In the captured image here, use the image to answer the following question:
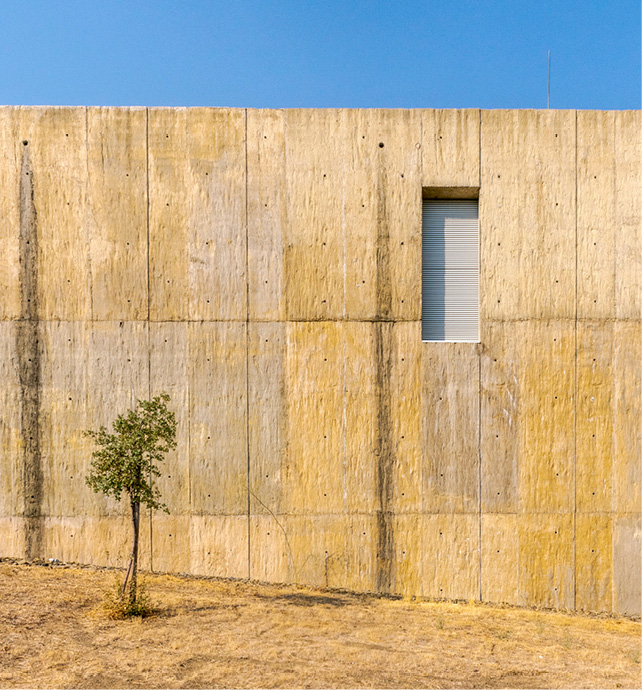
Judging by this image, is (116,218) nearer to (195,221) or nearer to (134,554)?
(195,221)

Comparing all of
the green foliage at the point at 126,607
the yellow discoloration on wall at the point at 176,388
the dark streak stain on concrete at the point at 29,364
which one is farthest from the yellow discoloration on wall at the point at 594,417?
the dark streak stain on concrete at the point at 29,364

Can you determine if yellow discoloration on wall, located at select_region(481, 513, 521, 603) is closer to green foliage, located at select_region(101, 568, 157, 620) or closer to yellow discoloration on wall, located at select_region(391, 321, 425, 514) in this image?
yellow discoloration on wall, located at select_region(391, 321, 425, 514)

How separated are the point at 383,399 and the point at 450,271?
2.34 metres

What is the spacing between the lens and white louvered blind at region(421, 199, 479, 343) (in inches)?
344

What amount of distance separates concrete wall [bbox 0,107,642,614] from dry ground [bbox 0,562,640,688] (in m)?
0.55

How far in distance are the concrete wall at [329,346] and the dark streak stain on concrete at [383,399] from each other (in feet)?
0.11

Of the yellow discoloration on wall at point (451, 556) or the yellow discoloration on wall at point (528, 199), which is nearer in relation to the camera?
the yellow discoloration on wall at point (451, 556)

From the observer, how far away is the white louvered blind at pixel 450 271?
8.74 metres

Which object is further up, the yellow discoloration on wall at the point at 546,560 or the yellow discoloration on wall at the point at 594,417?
the yellow discoloration on wall at the point at 594,417

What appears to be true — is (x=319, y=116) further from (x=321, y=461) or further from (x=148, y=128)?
(x=321, y=461)

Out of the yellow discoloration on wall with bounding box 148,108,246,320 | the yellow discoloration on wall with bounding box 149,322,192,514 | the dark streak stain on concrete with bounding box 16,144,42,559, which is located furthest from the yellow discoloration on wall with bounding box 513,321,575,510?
the dark streak stain on concrete with bounding box 16,144,42,559

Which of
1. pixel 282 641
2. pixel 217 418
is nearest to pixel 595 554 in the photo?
pixel 282 641

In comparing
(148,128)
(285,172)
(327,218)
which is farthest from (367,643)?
(148,128)

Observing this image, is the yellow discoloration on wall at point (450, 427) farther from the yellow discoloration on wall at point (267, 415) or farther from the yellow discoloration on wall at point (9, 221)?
the yellow discoloration on wall at point (9, 221)
